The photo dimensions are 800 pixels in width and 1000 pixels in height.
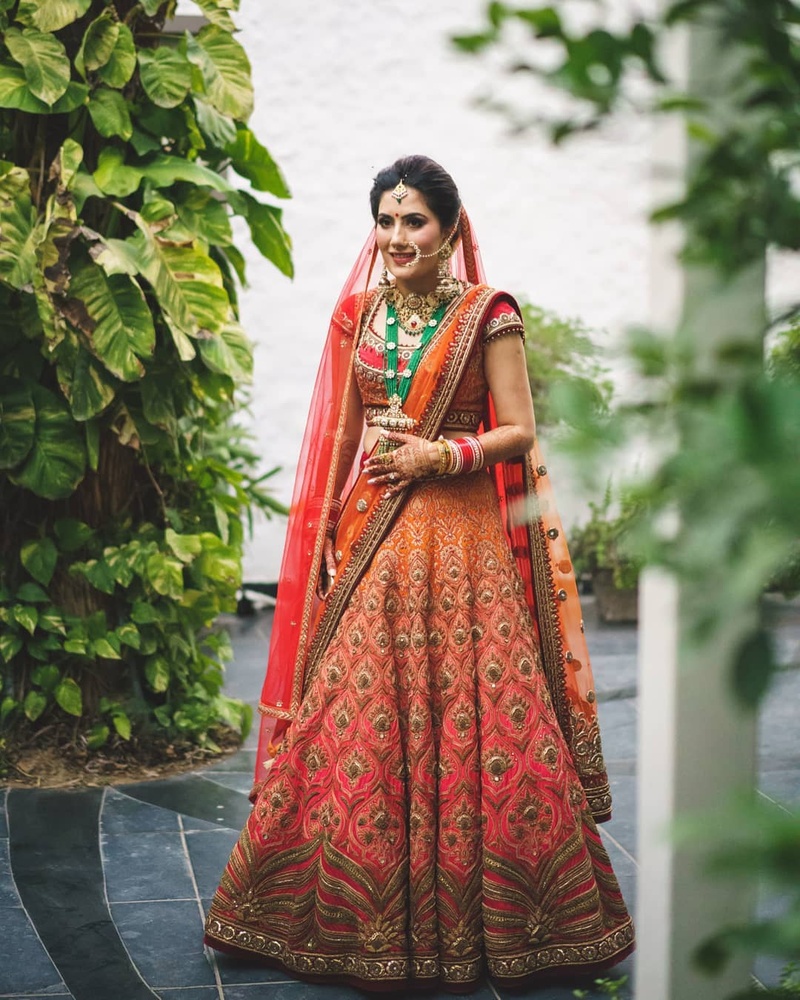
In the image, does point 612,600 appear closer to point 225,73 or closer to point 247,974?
point 225,73

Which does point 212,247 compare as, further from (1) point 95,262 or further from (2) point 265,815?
(2) point 265,815

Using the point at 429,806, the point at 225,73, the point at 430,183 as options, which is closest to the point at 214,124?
the point at 225,73

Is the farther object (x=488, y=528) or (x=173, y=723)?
(x=173, y=723)

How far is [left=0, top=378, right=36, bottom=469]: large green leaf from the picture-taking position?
4230 millimetres

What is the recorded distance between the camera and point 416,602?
3.00m

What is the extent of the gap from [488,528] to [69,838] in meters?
1.74

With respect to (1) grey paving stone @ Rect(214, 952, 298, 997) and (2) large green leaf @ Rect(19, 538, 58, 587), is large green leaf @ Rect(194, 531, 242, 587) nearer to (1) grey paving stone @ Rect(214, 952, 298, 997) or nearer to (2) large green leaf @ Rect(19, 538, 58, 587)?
(2) large green leaf @ Rect(19, 538, 58, 587)

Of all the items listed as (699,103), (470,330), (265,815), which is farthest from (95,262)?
(699,103)

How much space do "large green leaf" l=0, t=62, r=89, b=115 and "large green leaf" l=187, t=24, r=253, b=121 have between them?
1.33ft

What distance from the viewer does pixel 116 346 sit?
4.09m

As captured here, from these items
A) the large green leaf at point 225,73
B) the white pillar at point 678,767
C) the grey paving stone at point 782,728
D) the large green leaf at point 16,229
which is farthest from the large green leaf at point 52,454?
the white pillar at point 678,767

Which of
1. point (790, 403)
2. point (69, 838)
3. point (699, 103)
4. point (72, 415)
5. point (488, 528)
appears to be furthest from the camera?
point (72, 415)

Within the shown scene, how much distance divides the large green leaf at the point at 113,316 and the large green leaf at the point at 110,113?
436mm

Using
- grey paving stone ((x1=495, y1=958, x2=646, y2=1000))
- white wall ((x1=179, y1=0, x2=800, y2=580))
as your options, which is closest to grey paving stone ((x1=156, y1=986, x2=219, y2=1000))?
grey paving stone ((x1=495, y1=958, x2=646, y2=1000))
